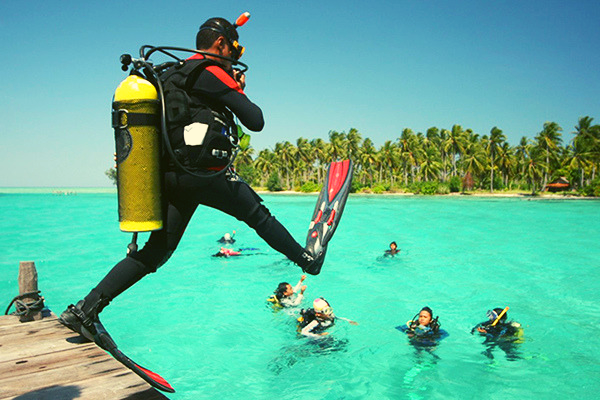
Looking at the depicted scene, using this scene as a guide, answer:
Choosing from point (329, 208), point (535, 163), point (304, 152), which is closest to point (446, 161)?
point (535, 163)

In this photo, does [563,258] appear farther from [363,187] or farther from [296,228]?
[363,187]

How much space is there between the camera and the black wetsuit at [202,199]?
2.36 metres

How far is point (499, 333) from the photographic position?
971cm

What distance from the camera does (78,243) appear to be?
26.9 m

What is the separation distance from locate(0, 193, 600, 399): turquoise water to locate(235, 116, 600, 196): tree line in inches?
2092

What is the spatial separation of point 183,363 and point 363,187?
91102 mm

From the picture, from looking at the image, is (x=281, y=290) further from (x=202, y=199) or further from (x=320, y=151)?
(x=320, y=151)

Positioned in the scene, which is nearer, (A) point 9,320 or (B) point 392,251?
(A) point 9,320

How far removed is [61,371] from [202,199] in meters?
1.48

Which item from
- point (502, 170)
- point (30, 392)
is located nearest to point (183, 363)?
point (30, 392)

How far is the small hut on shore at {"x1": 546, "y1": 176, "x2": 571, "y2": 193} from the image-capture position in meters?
78.3

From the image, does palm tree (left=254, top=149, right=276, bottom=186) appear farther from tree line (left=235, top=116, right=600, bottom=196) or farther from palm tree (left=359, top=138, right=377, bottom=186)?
palm tree (left=359, top=138, right=377, bottom=186)

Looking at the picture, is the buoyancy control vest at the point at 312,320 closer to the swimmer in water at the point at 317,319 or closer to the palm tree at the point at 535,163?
the swimmer in water at the point at 317,319

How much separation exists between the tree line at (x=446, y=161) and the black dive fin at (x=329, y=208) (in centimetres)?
6864
